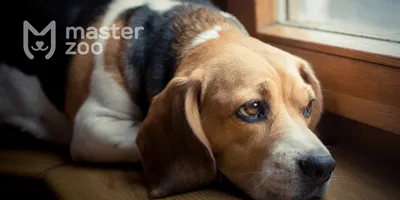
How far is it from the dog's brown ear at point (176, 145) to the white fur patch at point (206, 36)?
0.22m

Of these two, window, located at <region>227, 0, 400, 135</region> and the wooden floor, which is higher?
window, located at <region>227, 0, 400, 135</region>

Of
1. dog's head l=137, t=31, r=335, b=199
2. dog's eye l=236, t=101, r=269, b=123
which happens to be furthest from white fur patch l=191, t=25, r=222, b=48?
dog's eye l=236, t=101, r=269, b=123

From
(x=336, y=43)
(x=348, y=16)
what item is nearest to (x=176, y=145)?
(x=336, y=43)

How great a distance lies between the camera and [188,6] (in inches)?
62.2

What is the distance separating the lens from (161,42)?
4.79 feet

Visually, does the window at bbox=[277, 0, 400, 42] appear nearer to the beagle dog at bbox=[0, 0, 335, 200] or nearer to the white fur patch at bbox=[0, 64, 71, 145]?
the beagle dog at bbox=[0, 0, 335, 200]

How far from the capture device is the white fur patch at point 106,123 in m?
1.41

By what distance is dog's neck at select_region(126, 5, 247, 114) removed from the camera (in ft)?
4.61

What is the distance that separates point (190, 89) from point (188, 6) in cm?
45

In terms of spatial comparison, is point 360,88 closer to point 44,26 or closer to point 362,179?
point 362,179

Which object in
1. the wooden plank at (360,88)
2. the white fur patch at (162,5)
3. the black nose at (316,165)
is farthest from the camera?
the white fur patch at (162,5)

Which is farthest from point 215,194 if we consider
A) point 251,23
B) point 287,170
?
point 251,23

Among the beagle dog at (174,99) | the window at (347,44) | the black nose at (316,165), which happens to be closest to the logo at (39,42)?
the beagle dog at (174,99)

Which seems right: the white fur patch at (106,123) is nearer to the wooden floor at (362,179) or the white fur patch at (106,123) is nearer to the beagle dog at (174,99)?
the beagle dog at (174,99)
